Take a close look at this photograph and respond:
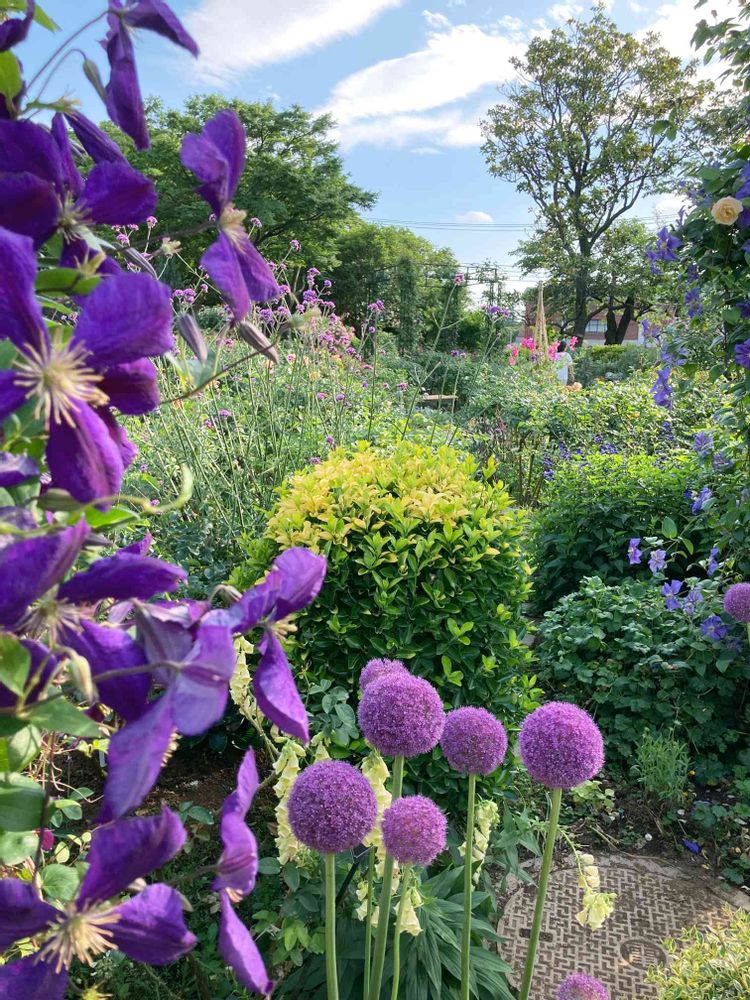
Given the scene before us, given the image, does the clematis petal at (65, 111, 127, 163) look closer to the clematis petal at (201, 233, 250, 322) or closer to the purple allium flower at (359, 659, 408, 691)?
the clematis petal at (201, 233, 250, 322)

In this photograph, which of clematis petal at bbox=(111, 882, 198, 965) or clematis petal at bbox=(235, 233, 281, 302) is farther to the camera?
clematis petal at bbox=(235, 233, 281, 302)

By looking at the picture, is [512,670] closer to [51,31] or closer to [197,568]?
[197,568]

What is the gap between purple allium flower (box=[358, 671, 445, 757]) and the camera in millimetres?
1102

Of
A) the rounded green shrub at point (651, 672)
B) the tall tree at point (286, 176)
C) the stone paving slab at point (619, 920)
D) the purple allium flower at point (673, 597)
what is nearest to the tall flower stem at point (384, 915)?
the stone paving slab at point (619, 920)

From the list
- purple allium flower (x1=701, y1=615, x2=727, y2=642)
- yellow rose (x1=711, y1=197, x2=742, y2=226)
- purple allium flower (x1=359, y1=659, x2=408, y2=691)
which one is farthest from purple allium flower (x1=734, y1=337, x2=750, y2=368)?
purple allium flower (x1=359, y1=659, x2=408, y2=691)

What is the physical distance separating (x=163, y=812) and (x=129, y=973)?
1.85 m

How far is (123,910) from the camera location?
458 millimetres

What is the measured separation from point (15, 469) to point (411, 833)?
814 millimetres

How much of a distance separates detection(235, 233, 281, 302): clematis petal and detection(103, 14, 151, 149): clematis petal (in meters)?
0.12

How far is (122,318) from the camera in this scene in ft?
1.42

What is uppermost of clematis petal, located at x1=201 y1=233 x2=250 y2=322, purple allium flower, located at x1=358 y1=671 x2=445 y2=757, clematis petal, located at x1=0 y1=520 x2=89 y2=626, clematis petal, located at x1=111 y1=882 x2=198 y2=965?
clematis petal, located at x1=201 y1=233 x2=250 y2=322

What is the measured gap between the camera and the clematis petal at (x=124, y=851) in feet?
1.48

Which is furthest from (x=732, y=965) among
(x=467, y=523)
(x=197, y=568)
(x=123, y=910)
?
(x=197, y=568)

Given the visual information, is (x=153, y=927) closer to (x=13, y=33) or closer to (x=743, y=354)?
(x=13, y=33)
